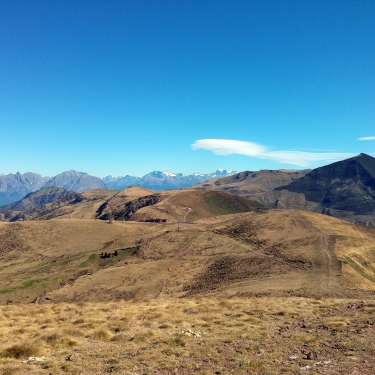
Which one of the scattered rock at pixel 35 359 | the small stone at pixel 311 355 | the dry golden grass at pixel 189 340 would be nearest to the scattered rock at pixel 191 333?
the dry golden grass at pixel 189 340

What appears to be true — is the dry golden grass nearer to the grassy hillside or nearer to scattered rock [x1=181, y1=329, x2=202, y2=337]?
scattered rock [x1=181, y1=329, x2=202, y2=337]

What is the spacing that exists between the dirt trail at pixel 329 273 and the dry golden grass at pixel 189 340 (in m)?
13.8

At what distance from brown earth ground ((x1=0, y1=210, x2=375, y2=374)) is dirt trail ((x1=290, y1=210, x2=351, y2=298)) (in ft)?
0.94

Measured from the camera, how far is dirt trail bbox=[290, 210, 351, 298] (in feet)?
133

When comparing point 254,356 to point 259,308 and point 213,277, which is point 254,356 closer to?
point 259,308

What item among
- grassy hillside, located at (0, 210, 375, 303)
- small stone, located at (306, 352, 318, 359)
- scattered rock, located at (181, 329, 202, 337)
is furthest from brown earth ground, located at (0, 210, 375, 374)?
grassy hillside, located at (0, 210, 375, 303)

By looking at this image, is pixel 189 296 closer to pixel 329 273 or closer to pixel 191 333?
pixel 329 273

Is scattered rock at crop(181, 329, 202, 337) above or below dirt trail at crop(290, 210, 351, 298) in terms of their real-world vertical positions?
above

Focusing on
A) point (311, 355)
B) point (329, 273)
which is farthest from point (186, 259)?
point (311, 355)

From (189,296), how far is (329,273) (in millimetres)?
27596

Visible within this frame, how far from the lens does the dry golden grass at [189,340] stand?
13789 millimetres

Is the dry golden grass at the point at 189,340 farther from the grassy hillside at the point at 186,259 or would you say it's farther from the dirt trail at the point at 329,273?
the grassy hillside at the point at 186,259

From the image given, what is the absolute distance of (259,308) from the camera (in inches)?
1117

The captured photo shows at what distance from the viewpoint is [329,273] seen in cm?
5247
